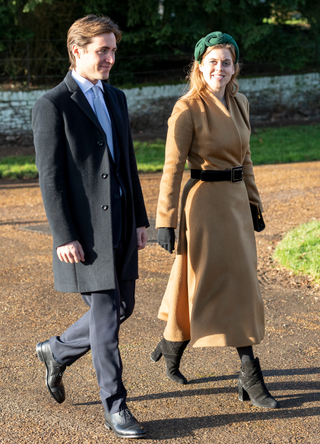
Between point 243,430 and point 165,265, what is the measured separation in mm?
3279

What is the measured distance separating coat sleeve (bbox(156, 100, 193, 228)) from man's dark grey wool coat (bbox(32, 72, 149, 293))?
381 mm

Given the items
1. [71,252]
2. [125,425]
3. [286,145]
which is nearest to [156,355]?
[125,425]

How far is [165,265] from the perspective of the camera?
6.34 meters

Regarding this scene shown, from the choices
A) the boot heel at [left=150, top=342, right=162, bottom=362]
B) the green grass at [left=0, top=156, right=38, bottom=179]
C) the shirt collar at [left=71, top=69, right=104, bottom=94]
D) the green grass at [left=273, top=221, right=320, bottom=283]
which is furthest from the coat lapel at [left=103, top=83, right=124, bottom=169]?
the green grass at [left=0, top=156, right=38, bottom=179]

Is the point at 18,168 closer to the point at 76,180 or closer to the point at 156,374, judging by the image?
the point at 156,374

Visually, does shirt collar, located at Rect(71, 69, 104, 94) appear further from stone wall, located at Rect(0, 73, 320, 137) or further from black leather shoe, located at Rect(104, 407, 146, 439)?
stone wall, located at Rect(0, 73, 320, 137)

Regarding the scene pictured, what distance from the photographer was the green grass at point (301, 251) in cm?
592

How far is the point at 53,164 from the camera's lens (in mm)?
3027

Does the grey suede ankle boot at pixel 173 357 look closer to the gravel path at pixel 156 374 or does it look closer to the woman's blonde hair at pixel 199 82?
the gravel path at pixel 156 374

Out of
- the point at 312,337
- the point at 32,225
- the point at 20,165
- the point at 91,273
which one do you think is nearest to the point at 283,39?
the point at 20,165

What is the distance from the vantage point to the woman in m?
3.45

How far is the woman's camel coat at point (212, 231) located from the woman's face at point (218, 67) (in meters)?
0.10

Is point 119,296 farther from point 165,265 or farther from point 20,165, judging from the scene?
point 20,165

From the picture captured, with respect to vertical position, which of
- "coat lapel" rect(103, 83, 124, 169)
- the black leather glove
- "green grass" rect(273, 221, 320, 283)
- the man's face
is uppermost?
the man's face
